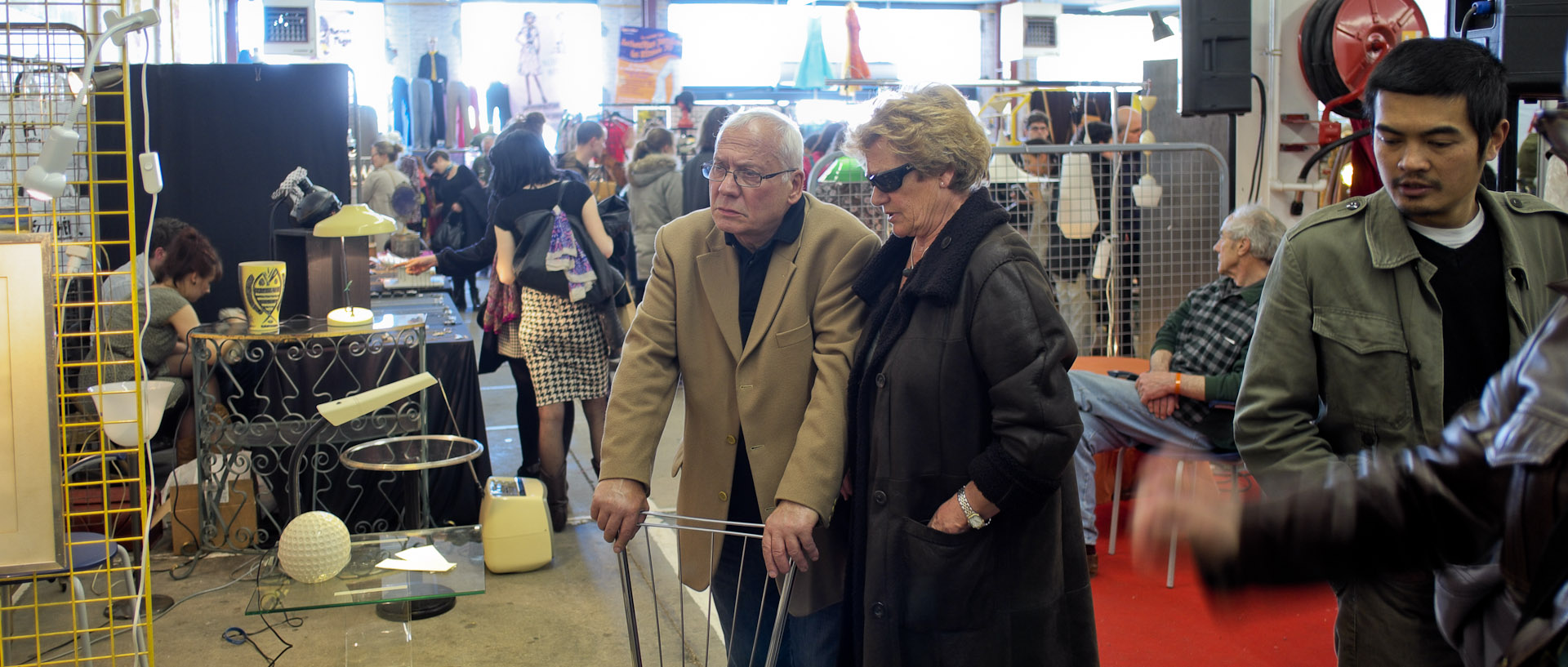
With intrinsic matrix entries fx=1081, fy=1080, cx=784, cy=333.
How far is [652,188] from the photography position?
6617 millimetres

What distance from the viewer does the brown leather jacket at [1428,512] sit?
946 mm

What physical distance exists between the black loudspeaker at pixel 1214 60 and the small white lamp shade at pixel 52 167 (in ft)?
11.0

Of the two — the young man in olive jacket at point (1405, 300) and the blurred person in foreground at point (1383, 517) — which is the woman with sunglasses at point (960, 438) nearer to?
the young man in olive jacket at point (1405, 300)

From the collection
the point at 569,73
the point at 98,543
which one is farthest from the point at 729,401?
the point at 569,73

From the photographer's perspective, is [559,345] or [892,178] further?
[559,345]

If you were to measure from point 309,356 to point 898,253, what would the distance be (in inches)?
103

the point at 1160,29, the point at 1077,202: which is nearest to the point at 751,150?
the point at 1077,202

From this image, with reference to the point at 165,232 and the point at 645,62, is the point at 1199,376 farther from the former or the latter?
the point at 645,62

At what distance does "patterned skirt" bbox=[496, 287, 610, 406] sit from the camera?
4012 millimetres

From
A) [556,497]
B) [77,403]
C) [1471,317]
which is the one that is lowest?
[556,497]

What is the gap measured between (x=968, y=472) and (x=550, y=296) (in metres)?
2.54

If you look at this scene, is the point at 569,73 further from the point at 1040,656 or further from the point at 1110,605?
the point at 1040,656

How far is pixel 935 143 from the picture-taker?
182cm

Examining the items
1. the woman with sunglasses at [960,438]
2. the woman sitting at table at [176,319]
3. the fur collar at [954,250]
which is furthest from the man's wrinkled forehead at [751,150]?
the woman sitting at table at [176,319]
